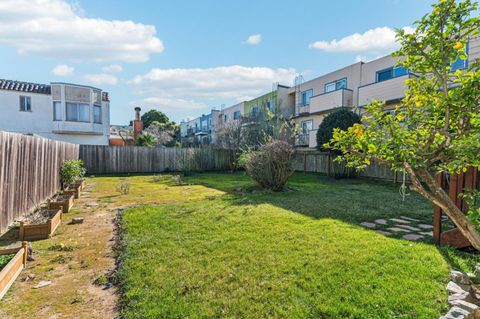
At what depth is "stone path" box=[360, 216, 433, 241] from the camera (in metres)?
4.43

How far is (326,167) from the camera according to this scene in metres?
16.1

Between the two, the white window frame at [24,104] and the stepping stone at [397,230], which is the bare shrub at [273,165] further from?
the white window frame at [24,104]

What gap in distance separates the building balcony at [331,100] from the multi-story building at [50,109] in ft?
58.5

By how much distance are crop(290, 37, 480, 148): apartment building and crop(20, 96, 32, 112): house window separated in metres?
20.4

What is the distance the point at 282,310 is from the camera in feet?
7.92

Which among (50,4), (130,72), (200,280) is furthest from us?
(130,72)

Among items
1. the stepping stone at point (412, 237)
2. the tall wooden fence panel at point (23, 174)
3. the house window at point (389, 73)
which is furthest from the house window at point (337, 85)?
the tall wooden fence panel at point (23, 174)

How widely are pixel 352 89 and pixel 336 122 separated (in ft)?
17.7

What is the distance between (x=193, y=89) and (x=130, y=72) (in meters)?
13.4

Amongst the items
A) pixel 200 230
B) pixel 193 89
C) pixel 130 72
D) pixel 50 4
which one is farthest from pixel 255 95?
pixel 200 230

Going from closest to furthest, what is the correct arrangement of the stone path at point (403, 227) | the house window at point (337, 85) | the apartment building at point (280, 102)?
1. the stone path at point (403, 227)
2. the house window at point (337, 85)
3. the apartment building at point (280, 102)

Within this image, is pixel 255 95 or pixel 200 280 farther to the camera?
pixel 255 95

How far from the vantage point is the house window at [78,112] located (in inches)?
825

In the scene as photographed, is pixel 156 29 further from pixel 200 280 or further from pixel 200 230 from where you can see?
pixel 200 280
